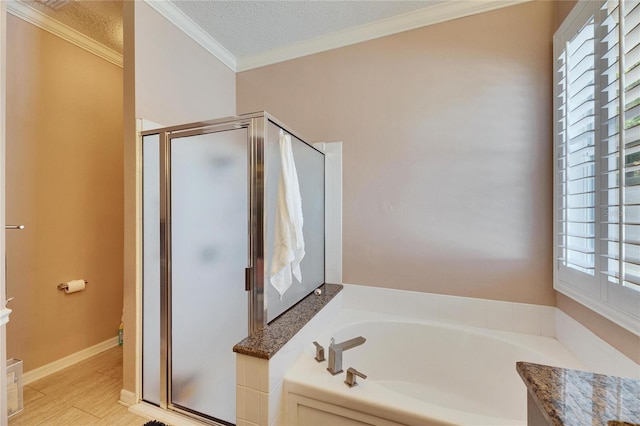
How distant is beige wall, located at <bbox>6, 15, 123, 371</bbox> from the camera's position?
6.04ft

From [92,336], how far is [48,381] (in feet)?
1.35

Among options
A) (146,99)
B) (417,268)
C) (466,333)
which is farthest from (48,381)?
(466,333)

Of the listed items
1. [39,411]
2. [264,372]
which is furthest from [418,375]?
[39,411]

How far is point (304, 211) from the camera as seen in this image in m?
1.79

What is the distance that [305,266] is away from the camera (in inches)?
72.4

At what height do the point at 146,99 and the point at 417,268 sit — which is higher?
the point at 146,99

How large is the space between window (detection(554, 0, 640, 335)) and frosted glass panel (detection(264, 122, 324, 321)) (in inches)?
57.0

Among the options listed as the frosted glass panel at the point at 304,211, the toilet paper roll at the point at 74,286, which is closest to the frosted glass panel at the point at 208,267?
the frosted glass panel at the point at 304,211

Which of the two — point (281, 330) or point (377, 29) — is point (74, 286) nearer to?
point (281, 330)

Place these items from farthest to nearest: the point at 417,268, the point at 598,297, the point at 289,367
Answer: the point at 417,268, the point at 289,367, the point at 598,297

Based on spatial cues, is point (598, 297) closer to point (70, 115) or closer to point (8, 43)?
point (70, 115)

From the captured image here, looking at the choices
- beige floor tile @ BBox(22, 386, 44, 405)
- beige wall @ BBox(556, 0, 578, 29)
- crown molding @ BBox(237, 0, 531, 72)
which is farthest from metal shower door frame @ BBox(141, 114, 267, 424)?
beige wall @ BBox(556, 0, 578, 29)

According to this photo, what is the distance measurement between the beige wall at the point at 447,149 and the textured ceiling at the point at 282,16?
0.58 ft

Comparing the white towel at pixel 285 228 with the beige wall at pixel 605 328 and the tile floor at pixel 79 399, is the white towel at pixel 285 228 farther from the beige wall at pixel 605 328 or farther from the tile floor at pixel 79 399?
the beige wall at pixel 605 328
